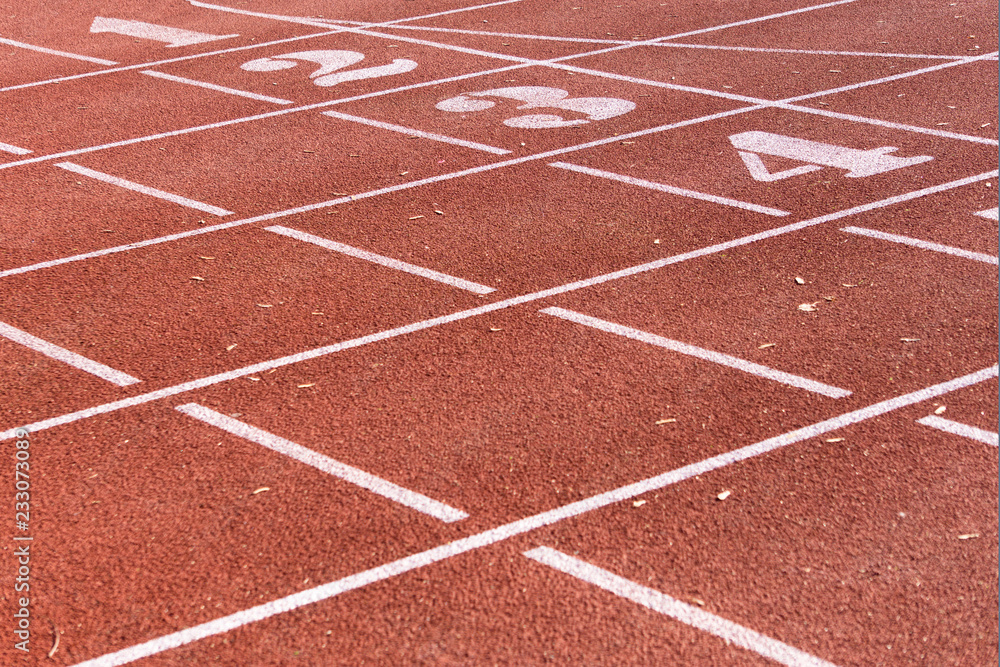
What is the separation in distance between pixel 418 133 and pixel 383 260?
2.97 metres

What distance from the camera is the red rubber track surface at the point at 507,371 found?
4758 mm

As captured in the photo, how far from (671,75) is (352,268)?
563 cm

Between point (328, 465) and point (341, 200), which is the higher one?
point (341, 200)

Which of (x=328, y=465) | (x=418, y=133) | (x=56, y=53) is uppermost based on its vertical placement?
(x=56, y=53)

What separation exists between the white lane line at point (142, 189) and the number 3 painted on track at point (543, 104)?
308cm

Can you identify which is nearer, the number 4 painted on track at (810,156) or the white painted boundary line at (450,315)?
the white painted boundary line at (450,315)

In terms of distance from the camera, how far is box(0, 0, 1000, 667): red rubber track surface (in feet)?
15.6

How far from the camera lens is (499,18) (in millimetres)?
15234

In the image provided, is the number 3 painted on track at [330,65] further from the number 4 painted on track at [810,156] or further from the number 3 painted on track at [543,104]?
the number 4 painted on track at [810,156]

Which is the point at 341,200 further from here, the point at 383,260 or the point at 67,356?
the point at 67,356

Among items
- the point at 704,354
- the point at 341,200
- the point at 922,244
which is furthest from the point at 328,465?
the point at 922,244

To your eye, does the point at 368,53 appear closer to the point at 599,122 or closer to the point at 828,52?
the point at 599,122

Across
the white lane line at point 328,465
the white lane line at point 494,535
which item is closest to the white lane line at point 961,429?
the white lane line at point 494,535

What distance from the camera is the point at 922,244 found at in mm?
7977
